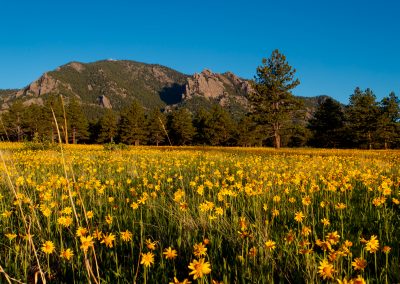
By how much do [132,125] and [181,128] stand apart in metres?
10.9

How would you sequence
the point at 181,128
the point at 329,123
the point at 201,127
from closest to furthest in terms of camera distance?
the point at 329,123 < the point at 181,128 < the point at 201,127

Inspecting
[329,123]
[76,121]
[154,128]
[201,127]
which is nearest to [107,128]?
[76,121]

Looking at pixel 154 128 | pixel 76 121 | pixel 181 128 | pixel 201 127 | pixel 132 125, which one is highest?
pixel 76 121

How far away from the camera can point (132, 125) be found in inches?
2596

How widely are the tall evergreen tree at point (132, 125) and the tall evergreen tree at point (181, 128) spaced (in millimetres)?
6886

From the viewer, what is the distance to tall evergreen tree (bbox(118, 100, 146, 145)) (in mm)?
65500

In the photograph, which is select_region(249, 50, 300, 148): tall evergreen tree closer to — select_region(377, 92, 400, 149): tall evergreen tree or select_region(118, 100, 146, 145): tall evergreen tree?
select_region(377, 92, 400, 149): tall evergreen tree

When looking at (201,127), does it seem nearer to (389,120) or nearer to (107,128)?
(107,128)

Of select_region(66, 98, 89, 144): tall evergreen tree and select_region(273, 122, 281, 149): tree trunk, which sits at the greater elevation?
select_region(66, 98, 89, 144): tall evergreen tree

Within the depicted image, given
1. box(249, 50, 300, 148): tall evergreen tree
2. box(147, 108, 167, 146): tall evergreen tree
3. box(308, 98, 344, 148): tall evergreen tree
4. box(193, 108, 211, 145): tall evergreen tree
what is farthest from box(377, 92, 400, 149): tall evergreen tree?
box(147, 108, 167, 146): tall evergreen tree

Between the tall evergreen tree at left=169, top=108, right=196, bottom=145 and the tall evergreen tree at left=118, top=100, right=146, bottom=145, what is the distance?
6886mm

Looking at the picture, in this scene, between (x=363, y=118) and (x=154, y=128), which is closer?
(x=363, y=118)

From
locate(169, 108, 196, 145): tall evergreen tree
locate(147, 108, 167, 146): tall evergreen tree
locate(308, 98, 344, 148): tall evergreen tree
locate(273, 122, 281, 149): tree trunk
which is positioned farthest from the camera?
locate(147, 108, 167, 146): tall evergreen tree

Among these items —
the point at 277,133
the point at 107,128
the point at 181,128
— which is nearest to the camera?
the point at 277,133
